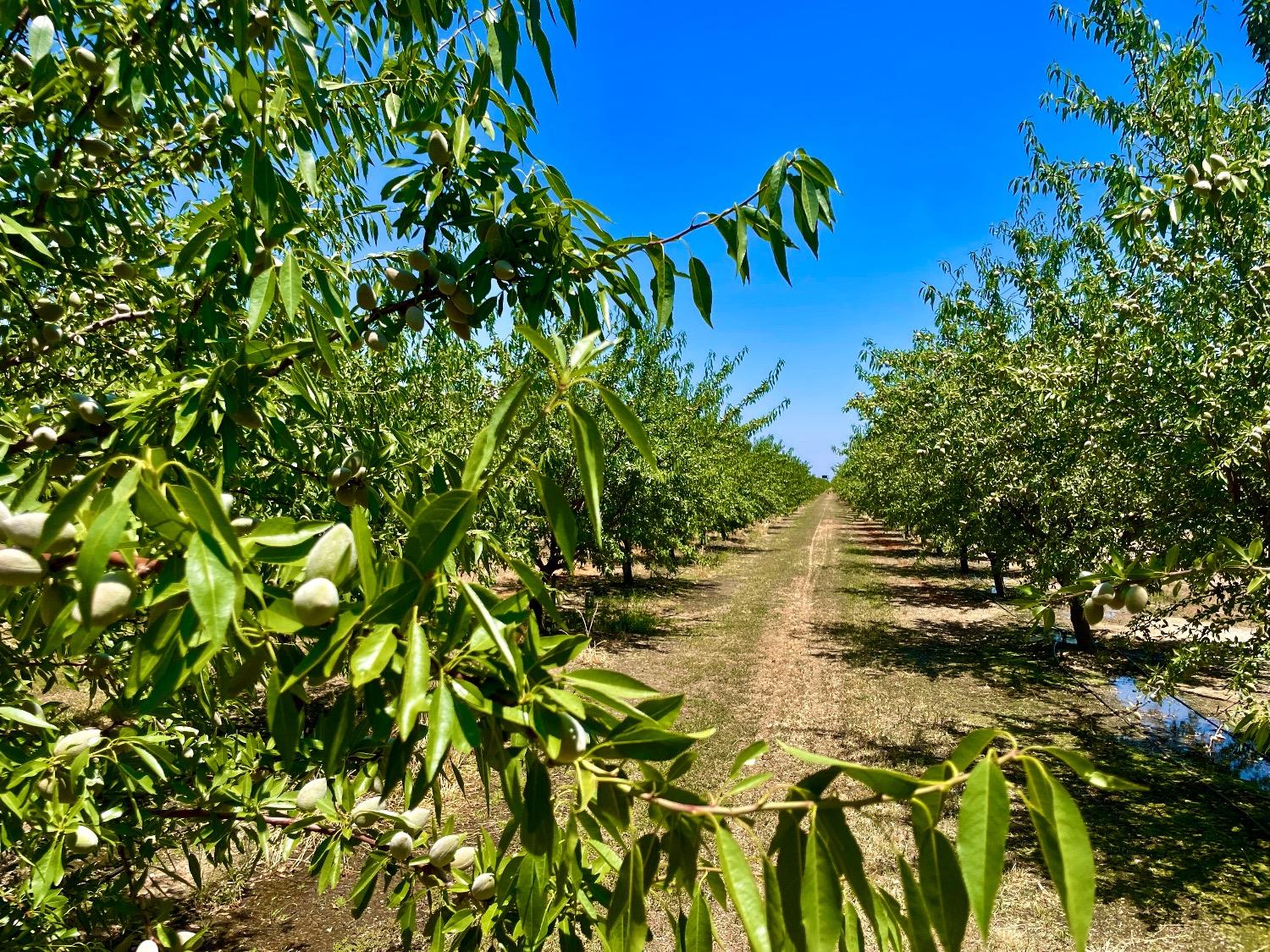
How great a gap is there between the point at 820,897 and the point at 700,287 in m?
1.02

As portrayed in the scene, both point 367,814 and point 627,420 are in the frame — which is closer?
point 627,420

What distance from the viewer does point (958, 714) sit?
7.31m

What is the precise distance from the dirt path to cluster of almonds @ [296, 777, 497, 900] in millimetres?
773

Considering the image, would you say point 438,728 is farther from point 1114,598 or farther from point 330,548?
point 1114,598

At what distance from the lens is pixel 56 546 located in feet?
2.10

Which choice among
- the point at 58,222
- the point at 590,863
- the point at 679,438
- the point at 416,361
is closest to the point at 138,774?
the point at 590,863

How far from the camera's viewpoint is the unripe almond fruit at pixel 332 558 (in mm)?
679

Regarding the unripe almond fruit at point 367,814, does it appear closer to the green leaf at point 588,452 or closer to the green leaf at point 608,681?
the green leaf at point 608,681

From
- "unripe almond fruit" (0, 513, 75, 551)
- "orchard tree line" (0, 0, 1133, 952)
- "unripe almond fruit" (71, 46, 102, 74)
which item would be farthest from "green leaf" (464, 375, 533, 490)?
"unripe almond fruit" (71, 46, 102, 74)

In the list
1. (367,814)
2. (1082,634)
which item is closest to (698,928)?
(367,814)

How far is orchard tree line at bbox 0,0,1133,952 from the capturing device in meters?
0.62

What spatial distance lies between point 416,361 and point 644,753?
4.40m

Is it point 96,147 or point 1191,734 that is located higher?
point 96,147

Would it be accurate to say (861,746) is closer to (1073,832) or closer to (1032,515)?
(1032,515)
